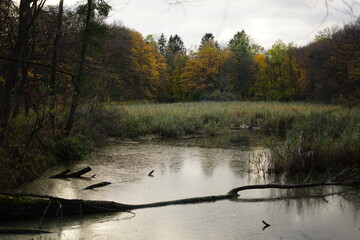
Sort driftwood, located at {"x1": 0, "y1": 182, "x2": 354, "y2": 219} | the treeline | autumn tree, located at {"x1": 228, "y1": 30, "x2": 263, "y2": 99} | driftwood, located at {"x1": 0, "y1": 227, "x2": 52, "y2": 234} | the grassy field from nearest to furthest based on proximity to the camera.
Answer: driftwood, located at {"x1": 0, "y1": 227, "x2": 52, "y2": 234} < driftwood, located at {"x1": 0, "y1": 182, "x2": 354, "y2": 219} < the grassy field < the treeline < autumn tree, located at {"x1": 228, "y1": 30, "x2": 263, "y2": 99}

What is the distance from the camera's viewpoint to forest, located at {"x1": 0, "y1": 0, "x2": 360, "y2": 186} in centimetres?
777

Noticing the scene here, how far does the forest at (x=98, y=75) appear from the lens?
25.5 feet

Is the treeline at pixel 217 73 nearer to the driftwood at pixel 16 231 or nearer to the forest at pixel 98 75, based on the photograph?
the forest at pixel 98 75

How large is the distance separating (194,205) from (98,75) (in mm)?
11756

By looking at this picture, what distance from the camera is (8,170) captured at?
291 inches

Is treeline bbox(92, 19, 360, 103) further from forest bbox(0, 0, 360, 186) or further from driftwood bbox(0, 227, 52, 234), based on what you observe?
driftwood bbox(0, 227, 52, 234)

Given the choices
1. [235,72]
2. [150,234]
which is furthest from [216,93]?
[150,234]

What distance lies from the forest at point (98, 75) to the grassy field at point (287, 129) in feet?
3.41

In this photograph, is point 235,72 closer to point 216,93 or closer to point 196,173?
point 216,93

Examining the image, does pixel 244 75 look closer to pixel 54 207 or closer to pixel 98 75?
pixel 98 75

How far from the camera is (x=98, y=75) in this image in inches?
673

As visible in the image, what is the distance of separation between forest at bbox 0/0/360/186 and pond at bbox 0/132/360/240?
1070 mm

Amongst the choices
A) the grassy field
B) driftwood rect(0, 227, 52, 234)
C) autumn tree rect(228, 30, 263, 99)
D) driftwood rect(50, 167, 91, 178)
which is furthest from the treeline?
driftwood rect(0, 227, 52, 234)

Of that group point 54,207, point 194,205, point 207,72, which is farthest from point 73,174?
point 207,72
